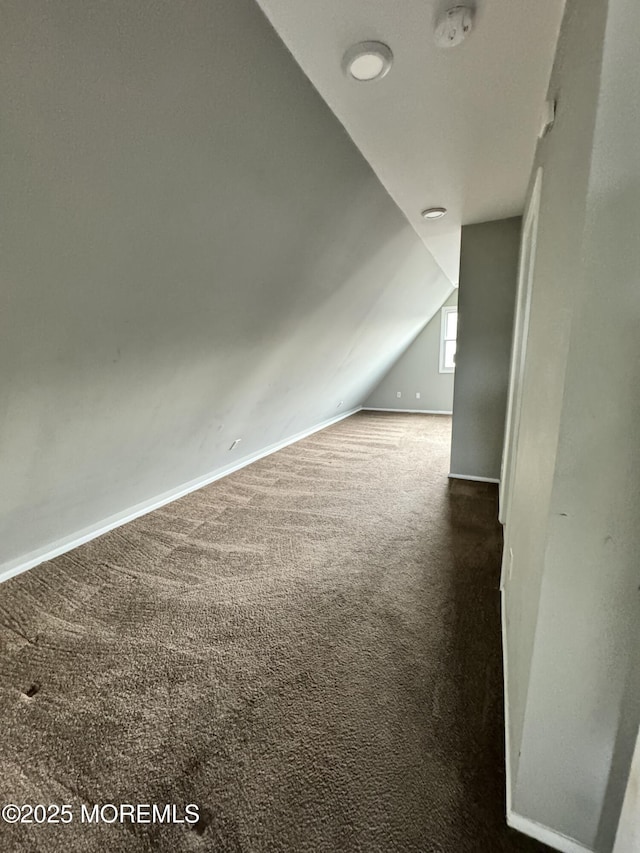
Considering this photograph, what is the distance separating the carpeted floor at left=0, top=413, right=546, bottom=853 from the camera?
3.19 ft

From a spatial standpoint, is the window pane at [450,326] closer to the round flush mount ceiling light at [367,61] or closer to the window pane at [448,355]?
the window pane at [448,355]

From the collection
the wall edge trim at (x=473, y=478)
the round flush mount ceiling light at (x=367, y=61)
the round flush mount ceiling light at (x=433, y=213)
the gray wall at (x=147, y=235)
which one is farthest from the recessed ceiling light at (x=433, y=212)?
the wall edge trim at (x=473, y=478)

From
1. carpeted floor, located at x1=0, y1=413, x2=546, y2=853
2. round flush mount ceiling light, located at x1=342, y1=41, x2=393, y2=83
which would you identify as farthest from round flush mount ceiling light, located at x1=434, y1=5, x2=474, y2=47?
carpeted floor, located at x1=0, y1=413, x2=546, y2=853

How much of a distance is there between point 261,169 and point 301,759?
81.9 inches

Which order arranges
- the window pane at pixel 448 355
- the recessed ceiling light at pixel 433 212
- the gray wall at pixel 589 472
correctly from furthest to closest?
the window pane at pixel 448 355, the recessed ceiling light at pixel 433 212, the gray wall at pixel 589 472

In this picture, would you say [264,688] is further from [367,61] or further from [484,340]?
[484,340]

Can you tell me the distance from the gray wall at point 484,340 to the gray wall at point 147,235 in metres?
0.74

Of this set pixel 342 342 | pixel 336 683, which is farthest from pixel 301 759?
pixel 342 342

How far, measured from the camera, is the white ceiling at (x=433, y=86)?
1088 millimetres

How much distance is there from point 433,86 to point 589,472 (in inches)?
61.5

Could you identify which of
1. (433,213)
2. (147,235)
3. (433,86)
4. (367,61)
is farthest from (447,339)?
→ (147,235)

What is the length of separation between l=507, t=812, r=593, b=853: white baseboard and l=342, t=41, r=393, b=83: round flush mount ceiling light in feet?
7.54

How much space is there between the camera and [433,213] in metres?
2.70

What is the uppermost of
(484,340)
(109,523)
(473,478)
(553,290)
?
(553,290)
